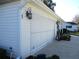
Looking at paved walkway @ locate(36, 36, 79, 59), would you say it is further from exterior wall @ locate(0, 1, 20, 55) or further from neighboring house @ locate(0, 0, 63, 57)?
exterior wall @ locate(0, 1, 20, 55)

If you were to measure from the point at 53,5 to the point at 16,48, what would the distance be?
63.6ft

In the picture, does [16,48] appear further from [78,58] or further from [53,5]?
[53,5]

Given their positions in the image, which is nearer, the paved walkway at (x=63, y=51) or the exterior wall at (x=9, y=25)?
the exterior wall at (x=9, y=25)

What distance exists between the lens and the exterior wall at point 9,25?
20.8ft

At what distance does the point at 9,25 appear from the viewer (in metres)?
6.60

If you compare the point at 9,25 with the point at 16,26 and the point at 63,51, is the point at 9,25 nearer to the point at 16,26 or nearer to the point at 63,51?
the point at 16,26

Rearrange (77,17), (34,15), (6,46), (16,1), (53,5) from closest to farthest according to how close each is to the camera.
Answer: (16,1)
(6,46)
(34,15)
(53,5)
(77,17)

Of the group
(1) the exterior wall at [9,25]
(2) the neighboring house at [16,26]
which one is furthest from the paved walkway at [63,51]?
(1) the exterior wall at [9,25]

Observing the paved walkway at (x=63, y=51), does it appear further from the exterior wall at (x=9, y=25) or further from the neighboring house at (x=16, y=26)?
the exterior wall at (x=9, y=25)

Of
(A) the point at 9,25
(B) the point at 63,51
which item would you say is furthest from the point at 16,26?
(B) the point at 63,51

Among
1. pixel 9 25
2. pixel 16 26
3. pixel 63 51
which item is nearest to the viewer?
pixel 16 26


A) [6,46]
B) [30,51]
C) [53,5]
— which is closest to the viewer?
[6,46]

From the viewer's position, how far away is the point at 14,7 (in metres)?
6.37

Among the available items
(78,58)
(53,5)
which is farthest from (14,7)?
(53,5)
